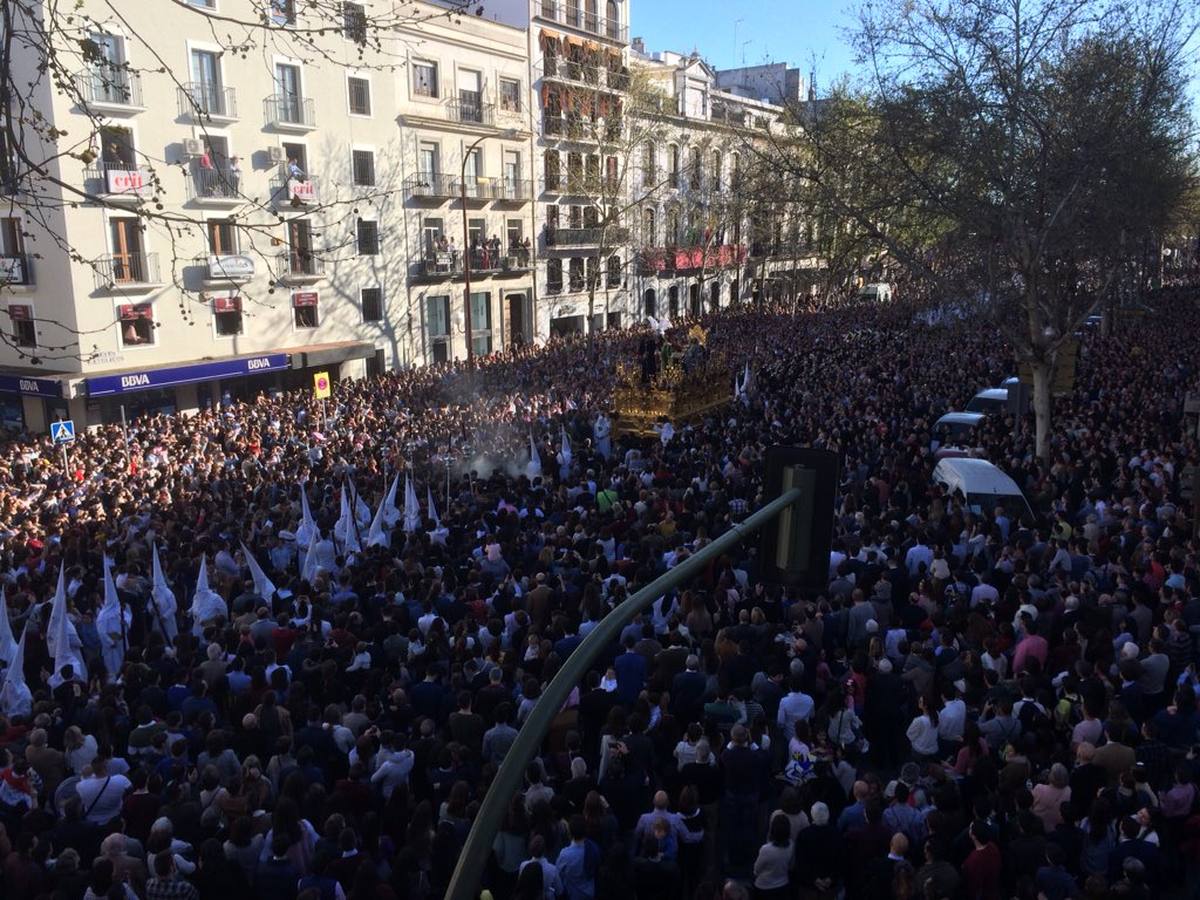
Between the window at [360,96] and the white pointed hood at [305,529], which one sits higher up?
the window at [360,96]

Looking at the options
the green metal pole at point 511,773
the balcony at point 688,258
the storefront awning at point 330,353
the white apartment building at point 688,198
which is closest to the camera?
the green metal pole at point 511,773

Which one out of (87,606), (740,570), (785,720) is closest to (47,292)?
(87,606)

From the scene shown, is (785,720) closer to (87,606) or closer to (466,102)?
(87,606)

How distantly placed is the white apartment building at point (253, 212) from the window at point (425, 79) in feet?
0.31

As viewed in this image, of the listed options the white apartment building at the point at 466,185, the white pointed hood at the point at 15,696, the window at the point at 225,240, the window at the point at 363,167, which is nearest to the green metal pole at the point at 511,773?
the white pointed hood at the point at 15,696

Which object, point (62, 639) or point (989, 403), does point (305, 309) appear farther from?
point (62, 639)

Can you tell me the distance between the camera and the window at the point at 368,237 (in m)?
34.3

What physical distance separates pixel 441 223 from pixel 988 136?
80.7 feet

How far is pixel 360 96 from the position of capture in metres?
33.5

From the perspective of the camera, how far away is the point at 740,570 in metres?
10.8

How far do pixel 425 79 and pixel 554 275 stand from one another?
36.4ft

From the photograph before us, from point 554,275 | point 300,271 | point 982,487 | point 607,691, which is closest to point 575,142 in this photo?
point 554,275

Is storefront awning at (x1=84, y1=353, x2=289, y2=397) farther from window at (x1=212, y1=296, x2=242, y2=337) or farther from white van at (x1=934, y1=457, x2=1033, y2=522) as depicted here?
white van at (x1=934, y1=457, x2=1033, y2=522)

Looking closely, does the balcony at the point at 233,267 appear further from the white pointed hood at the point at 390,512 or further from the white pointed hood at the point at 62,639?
the white pointed hood at the point at 62,639
